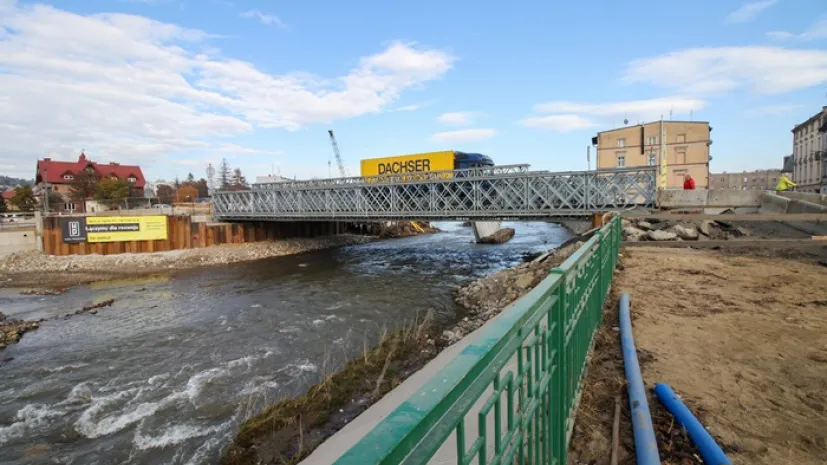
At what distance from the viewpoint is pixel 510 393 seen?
186cm

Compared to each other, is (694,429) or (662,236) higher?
(662,236)

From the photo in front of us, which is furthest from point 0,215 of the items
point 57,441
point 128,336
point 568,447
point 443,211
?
point 568,447

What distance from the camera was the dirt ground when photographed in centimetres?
322

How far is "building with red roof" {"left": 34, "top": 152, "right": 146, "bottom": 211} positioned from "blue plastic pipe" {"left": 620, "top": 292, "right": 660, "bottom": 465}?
7716 cm

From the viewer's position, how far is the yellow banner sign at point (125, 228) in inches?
1152

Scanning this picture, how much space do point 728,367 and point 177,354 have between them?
12.3m

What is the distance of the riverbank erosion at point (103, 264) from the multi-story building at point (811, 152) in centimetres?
6496

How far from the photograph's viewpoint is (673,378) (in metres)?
4.34

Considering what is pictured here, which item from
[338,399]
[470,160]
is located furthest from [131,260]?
[338,399]

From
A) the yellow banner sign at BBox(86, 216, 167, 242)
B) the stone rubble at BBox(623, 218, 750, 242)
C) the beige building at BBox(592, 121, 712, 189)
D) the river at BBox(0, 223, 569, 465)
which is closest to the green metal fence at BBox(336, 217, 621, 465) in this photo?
the river at BBox(0, 223, 569, 465)

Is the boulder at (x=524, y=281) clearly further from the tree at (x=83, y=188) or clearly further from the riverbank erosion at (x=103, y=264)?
the tree at (x=83, y=188)

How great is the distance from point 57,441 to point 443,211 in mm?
20502

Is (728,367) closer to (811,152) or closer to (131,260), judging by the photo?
(131,260)

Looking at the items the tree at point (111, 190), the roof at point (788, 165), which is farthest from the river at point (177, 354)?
the roof at point (788, 165)
